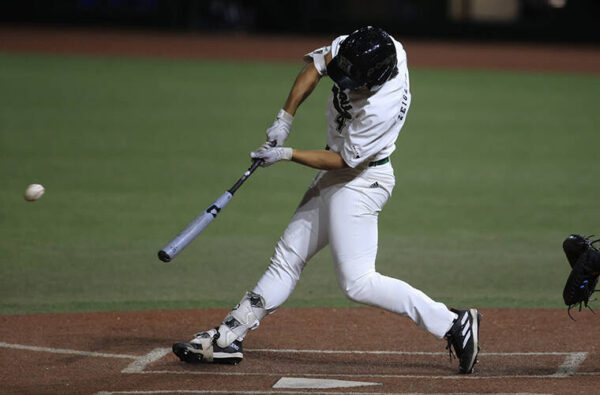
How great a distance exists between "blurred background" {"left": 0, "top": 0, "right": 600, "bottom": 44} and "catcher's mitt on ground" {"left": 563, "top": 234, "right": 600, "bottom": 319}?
21473 millimetres

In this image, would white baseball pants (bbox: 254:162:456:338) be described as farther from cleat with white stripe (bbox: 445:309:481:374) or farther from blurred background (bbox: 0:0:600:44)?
blurred background (bbox: 0:0:600:44)

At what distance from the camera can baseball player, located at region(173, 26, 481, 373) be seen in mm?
4848

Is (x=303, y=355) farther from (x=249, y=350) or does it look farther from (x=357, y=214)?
(x=357, y=214)

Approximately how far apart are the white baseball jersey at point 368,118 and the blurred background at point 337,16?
21.4m

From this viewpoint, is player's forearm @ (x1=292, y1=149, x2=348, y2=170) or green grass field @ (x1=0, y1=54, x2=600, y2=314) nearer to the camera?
player's forearm @ (x1=292, y1=149, x2=348, y2=170)

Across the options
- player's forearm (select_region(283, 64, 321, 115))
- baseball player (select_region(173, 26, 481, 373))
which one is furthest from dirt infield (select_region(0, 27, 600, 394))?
player's forearm (select_region(283, 64, 321, 115))

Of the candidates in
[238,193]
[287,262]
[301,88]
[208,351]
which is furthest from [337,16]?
[208,351]

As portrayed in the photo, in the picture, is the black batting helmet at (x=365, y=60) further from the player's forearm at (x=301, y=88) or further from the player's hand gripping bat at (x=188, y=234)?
the player's hand gripping bat at (x=188, y=234)

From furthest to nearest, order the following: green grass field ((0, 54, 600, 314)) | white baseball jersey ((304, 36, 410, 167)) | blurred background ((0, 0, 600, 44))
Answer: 1. blurred background ((0, 0, 600, 44))
2. green grass field ((0, 54, 600, 314))
3. white baseball jersey ((304, 36, 410, 167))

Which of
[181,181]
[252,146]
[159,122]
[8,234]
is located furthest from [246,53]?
[8,234]

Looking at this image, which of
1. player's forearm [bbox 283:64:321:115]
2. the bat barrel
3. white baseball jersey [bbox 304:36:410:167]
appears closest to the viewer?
the bat barrel

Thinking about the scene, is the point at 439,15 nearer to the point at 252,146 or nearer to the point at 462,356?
the point at 252,146

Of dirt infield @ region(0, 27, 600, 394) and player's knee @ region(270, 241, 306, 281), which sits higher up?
player's knee @ region(270, 241, 306, 281)

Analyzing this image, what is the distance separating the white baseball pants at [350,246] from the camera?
4922 millimetres
